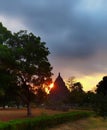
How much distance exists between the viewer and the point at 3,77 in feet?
200

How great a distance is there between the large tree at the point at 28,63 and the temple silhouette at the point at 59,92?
120 ft

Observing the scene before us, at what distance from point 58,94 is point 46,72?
4043cm

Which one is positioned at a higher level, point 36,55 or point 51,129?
point 36,55

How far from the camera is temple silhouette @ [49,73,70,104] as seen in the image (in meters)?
104

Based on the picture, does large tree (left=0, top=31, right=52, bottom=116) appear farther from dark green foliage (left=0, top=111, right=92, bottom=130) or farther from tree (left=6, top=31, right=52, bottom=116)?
dark green foliage (left=0, top=111, right=92, bottom=130)

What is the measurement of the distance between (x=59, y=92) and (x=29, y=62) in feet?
139

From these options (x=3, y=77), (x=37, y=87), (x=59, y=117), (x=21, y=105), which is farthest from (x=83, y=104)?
(x=59, y=117)

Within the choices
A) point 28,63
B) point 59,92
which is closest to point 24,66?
point 28,63

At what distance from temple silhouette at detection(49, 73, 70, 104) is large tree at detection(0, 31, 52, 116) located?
120 ft

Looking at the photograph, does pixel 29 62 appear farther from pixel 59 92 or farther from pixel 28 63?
pixel 59 92

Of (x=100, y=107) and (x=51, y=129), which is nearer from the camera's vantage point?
(x=51, y=129)

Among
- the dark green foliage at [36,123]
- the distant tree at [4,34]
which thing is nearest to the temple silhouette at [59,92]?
the distant tree at [4,34]

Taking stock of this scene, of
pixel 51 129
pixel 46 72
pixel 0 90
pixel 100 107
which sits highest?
pixel 46 72

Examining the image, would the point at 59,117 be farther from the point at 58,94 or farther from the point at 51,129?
the point at 58,94
